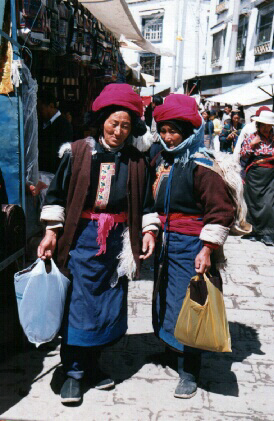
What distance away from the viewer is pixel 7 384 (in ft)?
9.55

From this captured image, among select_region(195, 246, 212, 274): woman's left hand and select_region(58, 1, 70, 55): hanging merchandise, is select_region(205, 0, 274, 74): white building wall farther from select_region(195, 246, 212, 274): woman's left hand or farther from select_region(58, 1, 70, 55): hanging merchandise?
select_region(195, 246, 212, 274): woman's left hand

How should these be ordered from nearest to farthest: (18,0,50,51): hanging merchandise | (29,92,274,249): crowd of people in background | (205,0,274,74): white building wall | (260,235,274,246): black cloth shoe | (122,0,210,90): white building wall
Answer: (18,0,50,51): hanging merchandise < (29,92,274,249): crowd of people in background < (260,235,274,246): black cloth shoe < (205,0,274,74): white building wall < (122,0,210,90): white building wall

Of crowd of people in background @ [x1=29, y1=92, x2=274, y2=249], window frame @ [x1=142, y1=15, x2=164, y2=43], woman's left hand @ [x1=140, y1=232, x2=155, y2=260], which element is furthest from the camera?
window frame @ [x1=142, y1=15, x2=164, y2=43]

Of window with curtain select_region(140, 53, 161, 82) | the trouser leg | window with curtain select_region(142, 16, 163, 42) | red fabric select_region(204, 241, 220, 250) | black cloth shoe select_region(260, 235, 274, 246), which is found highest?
window with curtain select_region(142, 16, 163, 42)

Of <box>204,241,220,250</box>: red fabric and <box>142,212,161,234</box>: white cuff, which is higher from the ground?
<box>142,212,161,234</box>: white cuff

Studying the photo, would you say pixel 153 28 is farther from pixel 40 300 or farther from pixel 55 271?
pixel 40 300

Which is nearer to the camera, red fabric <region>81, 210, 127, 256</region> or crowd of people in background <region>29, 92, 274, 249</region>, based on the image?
red fabric <region>81, 210, 127, 256</region>

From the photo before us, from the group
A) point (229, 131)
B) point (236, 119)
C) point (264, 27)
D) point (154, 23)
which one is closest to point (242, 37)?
point (264, 27)

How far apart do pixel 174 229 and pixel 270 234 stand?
4337 mm

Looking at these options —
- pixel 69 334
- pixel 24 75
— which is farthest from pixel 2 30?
pixel 69 334

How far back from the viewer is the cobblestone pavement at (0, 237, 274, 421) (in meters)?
2.70

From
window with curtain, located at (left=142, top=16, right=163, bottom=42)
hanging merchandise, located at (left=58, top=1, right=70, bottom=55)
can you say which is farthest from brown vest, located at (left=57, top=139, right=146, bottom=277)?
window with curtain, located at (left=142, top=16, right=163, bottom=42)

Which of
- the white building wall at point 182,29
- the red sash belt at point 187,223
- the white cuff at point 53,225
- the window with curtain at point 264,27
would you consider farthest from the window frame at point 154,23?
the white cuff at point 53,225

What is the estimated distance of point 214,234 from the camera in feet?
8.75
